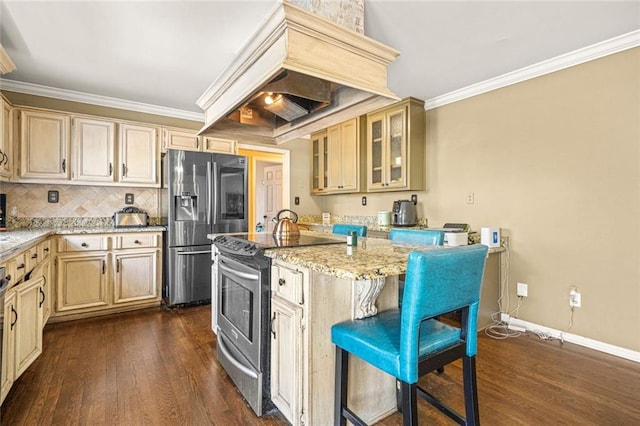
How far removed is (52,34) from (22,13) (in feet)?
0.81

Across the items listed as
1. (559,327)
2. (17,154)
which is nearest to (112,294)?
(17,154)

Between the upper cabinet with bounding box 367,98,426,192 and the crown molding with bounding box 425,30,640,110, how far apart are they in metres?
0.35

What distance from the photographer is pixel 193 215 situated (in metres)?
3.54

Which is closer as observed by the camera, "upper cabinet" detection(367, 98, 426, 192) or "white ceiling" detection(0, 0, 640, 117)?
"white ceiling" detection(0, 0, 640, 117)

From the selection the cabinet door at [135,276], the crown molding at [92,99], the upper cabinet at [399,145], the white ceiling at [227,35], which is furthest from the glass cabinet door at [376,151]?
the cabinet door at [135,276]

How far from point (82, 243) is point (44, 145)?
1.06 m

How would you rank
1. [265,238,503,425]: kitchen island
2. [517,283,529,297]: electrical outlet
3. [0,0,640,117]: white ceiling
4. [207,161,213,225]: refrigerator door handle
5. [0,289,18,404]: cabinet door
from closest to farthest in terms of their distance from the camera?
[265,238,503,425]: kitchen island < [0,289,18,404]: cabinet door < [0,0,640,117]: white ceiling < [517,283,529,297]: electrical outlet < [207,161,213,225]: refrigerator door handle

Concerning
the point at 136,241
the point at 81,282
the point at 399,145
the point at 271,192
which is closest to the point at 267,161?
the point at 271,192

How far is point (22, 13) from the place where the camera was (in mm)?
2113

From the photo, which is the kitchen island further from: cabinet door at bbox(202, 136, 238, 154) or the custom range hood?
cabinet door at bbox(202, 136, 238, 154)

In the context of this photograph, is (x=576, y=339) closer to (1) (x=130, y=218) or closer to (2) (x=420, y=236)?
(2) (x=420, y=236)

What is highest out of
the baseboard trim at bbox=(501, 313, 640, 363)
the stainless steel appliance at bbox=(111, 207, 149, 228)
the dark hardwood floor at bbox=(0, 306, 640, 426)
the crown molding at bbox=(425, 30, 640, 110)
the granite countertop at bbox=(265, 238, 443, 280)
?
the crown molding at bbox=(425, 30, 640, 110)

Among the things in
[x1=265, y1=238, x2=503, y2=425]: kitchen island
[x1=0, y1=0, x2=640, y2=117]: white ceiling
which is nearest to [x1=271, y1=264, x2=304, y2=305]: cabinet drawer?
[x1=265, y1=238, x2=503, y2=425]: kitchen island

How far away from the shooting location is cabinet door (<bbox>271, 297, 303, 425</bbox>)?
145 centimetres
